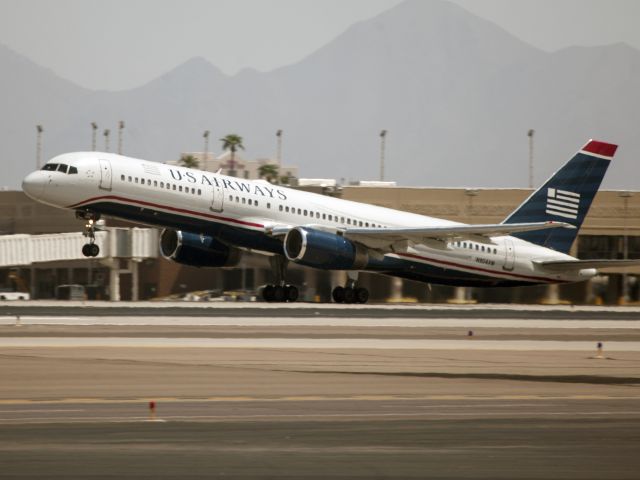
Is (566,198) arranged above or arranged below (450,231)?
above

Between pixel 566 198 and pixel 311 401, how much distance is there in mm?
38373

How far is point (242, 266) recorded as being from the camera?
62.9 meters

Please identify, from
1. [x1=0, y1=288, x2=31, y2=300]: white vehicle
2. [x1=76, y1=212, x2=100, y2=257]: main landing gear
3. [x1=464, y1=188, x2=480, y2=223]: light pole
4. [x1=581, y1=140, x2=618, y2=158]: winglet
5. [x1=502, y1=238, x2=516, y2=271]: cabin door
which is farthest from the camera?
[x1=464, y1=188, x2=480, y2=223]: light pole

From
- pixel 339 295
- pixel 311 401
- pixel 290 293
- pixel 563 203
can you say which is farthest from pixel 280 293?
pixel 311 401

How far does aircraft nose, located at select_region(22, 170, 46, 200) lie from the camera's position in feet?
146

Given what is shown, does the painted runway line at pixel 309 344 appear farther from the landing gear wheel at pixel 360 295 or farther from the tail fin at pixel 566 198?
the tail fin at pixel 566 198

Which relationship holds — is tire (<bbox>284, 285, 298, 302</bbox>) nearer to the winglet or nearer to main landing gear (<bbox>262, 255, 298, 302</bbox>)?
main landing gear (<bbox>262, 255, 298, 302</bbox>)

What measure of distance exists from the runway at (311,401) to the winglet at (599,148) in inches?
776

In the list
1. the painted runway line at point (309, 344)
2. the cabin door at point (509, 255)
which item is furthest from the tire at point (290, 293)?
the painted runway line at point (309, 344)

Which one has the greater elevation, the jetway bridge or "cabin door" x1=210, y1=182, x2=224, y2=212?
"cabin door" x1=210, y1=182, x2=224, y2=212

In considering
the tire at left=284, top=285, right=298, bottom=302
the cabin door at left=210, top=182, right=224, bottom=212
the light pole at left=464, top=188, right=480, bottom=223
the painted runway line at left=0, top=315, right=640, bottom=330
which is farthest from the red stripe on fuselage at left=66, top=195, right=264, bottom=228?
the light pole at left=464, top=188, right=480, bottom=223

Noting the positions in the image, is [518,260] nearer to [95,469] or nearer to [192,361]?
[192,361]

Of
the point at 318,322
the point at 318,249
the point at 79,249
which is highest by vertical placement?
the point at 79,249

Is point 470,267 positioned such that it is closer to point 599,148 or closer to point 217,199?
point 599,148
